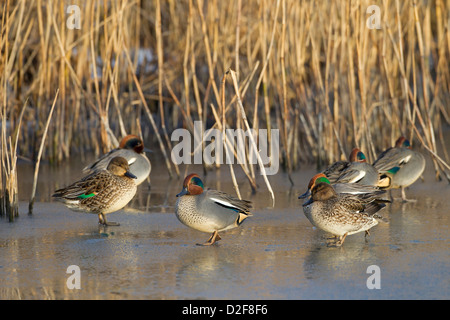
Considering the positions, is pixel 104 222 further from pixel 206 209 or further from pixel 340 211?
pixel 340 211

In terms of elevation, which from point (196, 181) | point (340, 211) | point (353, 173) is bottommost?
point (340, 211)

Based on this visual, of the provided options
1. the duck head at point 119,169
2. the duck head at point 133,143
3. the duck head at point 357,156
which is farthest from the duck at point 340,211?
the duck head at point 133,143

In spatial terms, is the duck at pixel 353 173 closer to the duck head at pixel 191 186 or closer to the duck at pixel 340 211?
the duck at pixel 340 211

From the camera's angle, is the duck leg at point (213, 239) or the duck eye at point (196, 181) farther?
the duck eye at point (196, 181)

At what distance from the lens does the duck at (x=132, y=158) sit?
25.9ft

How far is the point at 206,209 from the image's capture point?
5.64m

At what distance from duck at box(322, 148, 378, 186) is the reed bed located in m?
0.99

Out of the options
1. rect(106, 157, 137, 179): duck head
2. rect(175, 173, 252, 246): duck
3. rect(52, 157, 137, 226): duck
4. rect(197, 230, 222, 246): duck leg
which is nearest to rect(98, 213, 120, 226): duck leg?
rect(52, 157, 137, 226): duck

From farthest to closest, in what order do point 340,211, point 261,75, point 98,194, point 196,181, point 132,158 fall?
1. point 132,158
2. point 261,75
3. point 98,194
4. point 196,181
5. point 340,211

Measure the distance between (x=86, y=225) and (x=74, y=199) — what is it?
0.28m

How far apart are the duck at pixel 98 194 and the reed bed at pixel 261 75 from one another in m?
1.41

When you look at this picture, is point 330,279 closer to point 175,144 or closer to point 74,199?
point 74,199

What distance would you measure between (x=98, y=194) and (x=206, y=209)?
125 centimetres

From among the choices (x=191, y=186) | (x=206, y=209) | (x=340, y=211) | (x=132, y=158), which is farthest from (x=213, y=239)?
(x=132, y=158)
